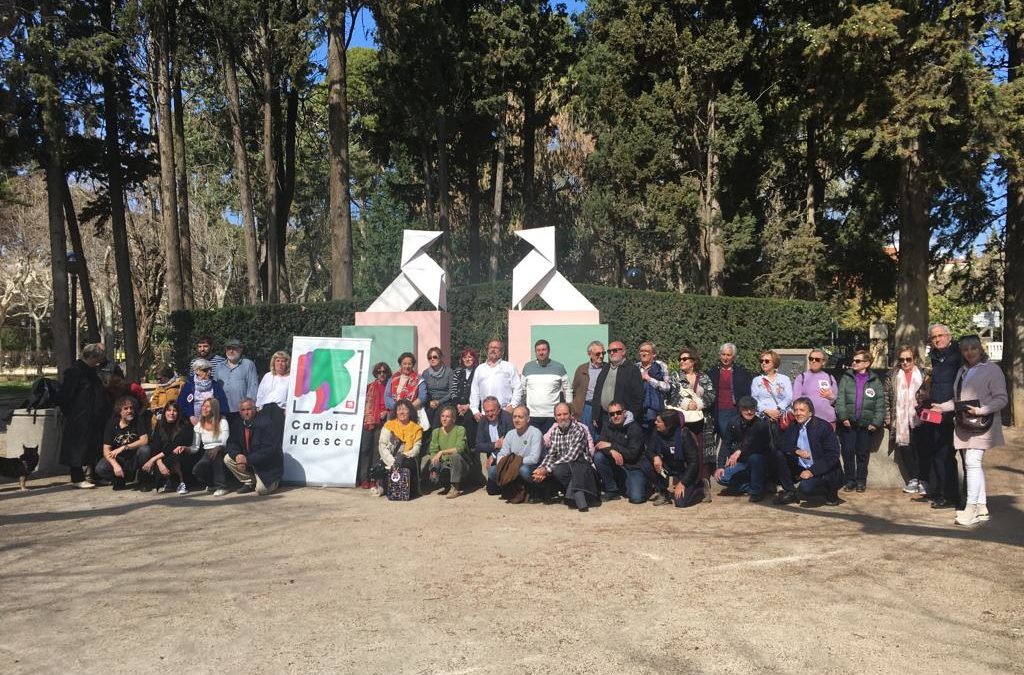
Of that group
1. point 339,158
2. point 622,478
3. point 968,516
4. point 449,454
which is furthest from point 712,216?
point 968,516

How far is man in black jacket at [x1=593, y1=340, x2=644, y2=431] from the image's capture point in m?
8.82

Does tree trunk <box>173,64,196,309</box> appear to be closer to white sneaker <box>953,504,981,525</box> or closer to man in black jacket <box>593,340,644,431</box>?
man in black jacket <box>593,340,644,431</box>

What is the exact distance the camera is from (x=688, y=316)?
1552cm

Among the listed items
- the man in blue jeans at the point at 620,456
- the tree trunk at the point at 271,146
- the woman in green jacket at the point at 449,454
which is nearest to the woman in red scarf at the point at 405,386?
the woman in green jacket at the point at 449,454

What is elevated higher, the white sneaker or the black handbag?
the black handbag

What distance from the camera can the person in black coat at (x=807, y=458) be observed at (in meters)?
8.01

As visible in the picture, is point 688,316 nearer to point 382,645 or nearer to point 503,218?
point 382,645

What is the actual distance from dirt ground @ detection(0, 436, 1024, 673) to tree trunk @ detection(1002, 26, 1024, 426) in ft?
20.1

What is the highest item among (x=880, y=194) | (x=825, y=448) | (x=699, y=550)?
(x=880, y=194)

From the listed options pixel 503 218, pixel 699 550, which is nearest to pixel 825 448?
pixel 699 550

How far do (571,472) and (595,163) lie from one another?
46.4ft

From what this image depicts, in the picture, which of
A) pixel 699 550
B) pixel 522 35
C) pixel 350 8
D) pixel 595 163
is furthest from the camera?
pixel 522 35

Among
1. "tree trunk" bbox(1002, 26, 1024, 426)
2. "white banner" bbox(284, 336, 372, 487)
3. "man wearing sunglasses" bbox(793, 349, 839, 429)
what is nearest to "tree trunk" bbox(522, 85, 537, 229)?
"tree trunk" bbox(1002, 26, 1024, 426)

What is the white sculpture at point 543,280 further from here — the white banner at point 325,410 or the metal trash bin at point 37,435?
the metal trash bin at point 37,435
